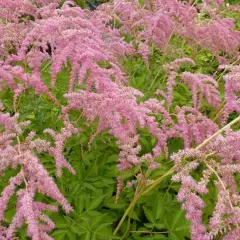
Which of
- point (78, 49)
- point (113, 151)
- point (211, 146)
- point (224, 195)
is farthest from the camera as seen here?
point (113, 151)

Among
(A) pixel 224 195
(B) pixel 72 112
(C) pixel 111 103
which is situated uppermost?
(A) pixel 224 195

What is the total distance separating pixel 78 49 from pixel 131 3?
2.24m

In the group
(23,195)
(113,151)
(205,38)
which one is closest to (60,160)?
(23,195)

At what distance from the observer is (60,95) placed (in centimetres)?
372

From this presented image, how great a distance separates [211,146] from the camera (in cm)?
218

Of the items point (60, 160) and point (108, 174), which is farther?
point (108, 174)

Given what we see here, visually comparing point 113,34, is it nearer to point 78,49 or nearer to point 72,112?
point 72,112

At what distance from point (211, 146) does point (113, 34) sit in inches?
81.6

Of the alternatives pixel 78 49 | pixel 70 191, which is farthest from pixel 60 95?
pixel 78 49

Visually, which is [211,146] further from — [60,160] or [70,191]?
[70,191]

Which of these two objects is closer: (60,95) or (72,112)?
(72,112)

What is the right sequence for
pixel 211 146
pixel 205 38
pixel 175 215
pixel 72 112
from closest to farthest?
pixel 211 146 < pixel 175 215 < pixel 72 112 < pixel 205 38

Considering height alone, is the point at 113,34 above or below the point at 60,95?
above

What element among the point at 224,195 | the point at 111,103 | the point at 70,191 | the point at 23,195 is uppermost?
the point at 224,195
